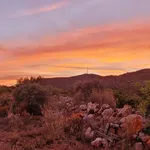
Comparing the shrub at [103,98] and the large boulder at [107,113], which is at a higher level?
the shrub at [103,98]

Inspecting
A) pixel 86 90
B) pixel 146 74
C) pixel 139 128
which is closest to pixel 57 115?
pixel 139 128

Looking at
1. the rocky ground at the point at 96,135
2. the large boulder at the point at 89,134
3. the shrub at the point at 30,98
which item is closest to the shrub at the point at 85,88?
the shrub at the point at 30,98

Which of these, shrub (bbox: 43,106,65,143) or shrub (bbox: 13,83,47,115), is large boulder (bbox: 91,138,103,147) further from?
shrub (bbox: 13,83,47,115)

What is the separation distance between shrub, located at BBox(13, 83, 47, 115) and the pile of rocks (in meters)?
5.11

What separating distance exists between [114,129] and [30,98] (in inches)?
290

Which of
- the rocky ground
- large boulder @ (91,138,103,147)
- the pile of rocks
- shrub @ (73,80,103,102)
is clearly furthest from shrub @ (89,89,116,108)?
large boulder @ (91,138,103,147)

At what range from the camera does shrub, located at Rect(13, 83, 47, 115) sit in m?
17.5

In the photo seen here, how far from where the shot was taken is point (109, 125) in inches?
456

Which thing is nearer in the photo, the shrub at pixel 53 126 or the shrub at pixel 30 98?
the shrub at pixel 53 126

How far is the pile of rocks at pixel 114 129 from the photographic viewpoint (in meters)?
10.7

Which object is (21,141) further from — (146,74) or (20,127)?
(146,74)

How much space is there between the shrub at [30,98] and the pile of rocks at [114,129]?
511 centimetres

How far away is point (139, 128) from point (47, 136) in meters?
3.04

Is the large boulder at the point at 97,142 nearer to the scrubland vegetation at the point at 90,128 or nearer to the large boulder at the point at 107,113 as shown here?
the scrubland vegetation at the point at 90,128
